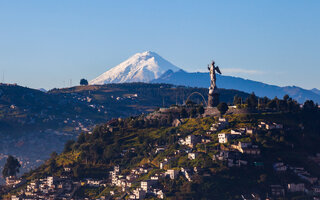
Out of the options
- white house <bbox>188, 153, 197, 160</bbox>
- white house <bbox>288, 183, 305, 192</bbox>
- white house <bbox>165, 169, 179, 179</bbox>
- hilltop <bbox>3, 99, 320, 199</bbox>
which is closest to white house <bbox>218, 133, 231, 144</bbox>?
hilltop <bbox>3, 99, 320, 199</bbox>

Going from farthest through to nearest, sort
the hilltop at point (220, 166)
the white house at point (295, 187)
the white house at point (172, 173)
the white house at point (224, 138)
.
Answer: the white house at point (224, 138) < the white house at point (172, 173) < the hilltop at point (220, 166) < the white house at point (295, 187)

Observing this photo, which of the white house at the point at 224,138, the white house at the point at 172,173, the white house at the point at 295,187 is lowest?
the white house at the point at 295,187

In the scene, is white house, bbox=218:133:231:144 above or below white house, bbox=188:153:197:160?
above

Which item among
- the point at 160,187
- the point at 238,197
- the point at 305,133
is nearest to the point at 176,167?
the point at 160,187

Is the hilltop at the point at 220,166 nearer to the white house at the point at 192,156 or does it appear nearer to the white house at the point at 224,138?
the white house at the point at 192,156

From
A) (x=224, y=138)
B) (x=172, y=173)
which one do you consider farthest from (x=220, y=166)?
(x=224, y=138)

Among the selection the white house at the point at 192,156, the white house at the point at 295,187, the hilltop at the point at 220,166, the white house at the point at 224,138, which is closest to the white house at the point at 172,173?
the hilltop at the point at 220,166

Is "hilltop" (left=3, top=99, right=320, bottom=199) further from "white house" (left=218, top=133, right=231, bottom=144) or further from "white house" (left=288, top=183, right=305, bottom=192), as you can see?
"white house" (left=218, top=133, right=231, bottom=144)

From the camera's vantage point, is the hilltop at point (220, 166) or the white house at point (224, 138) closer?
the hilltop at point (220, 166)

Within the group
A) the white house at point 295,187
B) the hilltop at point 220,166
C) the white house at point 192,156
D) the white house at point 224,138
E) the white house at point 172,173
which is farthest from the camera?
the white house at point 224,138

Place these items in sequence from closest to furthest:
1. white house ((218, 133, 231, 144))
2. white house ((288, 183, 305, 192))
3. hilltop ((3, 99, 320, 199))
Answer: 1. white house ((288, 183, 305, 192))
2. hilltop ((3, 99, 320, 199))
3. white house ((218, 133, 231, 144))

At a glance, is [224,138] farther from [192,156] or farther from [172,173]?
[172,173]
